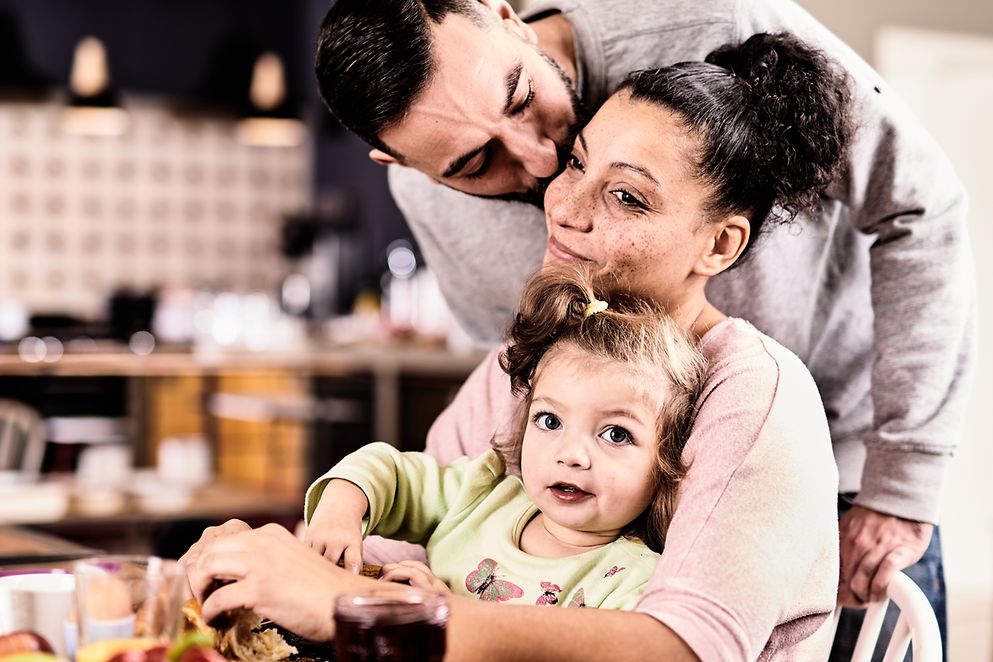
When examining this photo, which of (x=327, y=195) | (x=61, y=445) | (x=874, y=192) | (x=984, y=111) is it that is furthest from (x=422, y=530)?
(x=327, y=195)

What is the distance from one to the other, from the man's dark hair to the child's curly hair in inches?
12.1

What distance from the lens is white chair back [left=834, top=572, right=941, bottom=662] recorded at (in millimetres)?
1381

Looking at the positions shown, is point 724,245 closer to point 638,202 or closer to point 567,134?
point 638,202

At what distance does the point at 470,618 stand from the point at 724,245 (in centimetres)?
55

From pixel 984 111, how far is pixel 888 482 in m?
2.96

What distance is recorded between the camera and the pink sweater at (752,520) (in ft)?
3.51

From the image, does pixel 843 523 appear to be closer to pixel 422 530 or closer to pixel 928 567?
pixel 928 567

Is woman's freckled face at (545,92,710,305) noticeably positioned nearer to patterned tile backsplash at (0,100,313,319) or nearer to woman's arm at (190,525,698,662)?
woman's arm at (190,525,698,662)

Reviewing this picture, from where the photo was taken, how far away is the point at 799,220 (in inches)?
65.6

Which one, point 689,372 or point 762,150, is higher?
point 762,150

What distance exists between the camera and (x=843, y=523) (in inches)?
68.4

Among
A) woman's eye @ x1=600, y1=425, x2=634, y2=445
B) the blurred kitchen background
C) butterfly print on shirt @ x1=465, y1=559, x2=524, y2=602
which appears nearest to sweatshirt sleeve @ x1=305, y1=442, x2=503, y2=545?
butterfly print on shirt @ x1=465, y1=559, x2=524, y2=602

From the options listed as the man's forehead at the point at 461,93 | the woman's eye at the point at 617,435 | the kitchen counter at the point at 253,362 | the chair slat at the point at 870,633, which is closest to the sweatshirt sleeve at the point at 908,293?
the chair slat at the point at 870,633

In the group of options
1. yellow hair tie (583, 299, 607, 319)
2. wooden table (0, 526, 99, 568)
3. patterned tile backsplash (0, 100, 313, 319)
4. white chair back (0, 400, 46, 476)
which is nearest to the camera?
yellow hair tie (583, 299, 607, 319)
